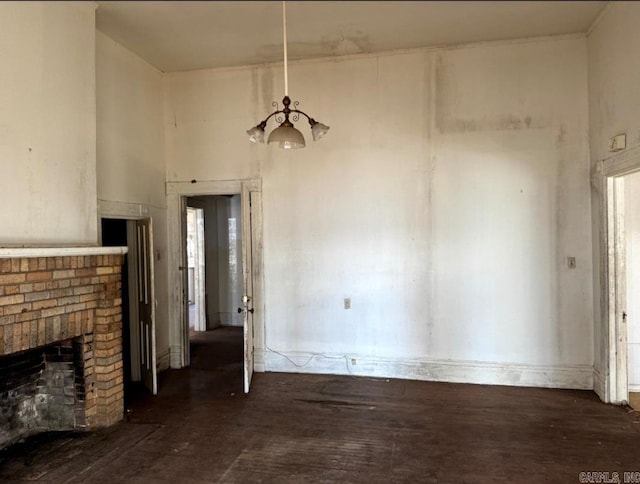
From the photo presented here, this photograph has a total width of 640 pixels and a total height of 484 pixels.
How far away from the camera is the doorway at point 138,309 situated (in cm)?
437

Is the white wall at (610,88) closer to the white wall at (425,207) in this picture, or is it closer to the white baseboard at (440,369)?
the white wall at (425,207)

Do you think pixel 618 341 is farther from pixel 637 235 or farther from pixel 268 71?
pixel 268 71

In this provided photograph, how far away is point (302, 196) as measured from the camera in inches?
197

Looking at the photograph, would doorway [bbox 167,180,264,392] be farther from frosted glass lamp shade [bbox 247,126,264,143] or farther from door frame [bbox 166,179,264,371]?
frosted glass lamp shade [bbox 247,126,264,143]

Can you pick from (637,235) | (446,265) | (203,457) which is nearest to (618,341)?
(637,235)

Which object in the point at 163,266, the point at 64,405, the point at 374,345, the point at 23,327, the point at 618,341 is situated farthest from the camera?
the point at 163,266

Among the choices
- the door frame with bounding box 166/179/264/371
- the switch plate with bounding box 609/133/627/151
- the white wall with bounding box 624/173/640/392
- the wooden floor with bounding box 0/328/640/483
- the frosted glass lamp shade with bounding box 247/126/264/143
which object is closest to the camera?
the wooden floor with bounding box 0/328/640/483

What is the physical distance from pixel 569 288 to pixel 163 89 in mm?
5323

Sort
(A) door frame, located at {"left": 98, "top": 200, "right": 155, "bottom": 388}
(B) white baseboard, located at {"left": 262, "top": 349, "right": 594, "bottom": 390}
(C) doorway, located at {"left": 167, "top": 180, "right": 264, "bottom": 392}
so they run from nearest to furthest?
1. (B) white baseboard, located at {"left": 262, "top": 349, "right": 594, "bottom": 390}
2. (A) door frame, located at {"left": 98, "top": 200, "right": 155, "bottom": 388}
3. (C) doorway, located at {"left": 167, "top": 180, "right": 264, "bottom": 392}

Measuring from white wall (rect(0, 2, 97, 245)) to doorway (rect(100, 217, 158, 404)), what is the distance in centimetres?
82

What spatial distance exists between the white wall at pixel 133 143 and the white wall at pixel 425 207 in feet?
1.48

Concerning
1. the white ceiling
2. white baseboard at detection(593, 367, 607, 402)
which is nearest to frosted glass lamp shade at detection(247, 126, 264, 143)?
the white ceiling

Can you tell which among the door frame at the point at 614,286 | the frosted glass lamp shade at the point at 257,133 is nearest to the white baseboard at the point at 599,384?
the door frame at the point at 614,286

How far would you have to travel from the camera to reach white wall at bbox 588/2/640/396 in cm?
347
